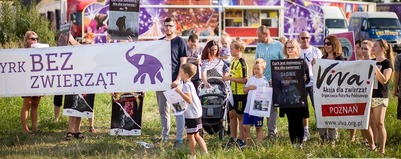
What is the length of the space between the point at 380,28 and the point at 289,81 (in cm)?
2600

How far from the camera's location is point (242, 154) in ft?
26.9

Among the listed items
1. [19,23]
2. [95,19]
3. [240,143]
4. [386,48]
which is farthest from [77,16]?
[386,48]

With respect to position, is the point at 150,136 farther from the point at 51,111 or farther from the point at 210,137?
the point at 51,111

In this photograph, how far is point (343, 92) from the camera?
29.6ft

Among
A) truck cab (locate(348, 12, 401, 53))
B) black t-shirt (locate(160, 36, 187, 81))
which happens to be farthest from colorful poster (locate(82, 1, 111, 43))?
black t-shirt (locate(160, 36, 187, 81))

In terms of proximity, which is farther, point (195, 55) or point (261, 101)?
point (195, 55)

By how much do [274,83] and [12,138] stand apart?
4109 millimetres

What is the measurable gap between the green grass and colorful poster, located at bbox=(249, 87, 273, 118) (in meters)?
0.43

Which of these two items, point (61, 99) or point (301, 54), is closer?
point (301, 54)

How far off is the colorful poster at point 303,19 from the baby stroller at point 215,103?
879 inches

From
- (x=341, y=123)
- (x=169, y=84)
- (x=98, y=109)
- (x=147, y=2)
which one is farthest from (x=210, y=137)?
(x=147, y=2)

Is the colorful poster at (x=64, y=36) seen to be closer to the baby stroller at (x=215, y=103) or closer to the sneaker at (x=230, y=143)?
the baby stroller at (x=215, y=103)

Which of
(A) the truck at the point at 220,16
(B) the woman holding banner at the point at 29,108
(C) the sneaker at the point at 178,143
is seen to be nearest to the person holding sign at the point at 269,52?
(C) the sneaker at the point at 178,143

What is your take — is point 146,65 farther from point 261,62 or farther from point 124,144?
point 261,62
